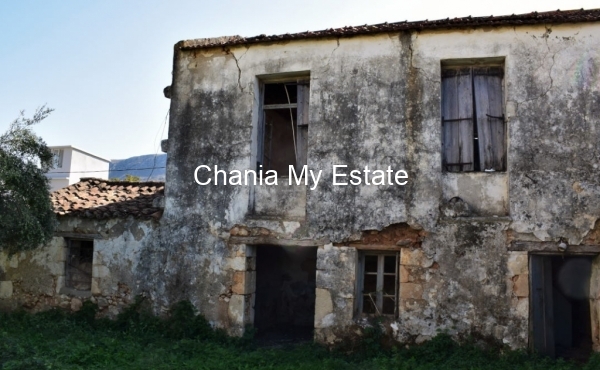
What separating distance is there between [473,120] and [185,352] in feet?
20.2

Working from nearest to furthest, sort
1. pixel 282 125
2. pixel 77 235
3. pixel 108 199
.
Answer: pixel 77 235 < pixel 282 125 < pixel 108 199

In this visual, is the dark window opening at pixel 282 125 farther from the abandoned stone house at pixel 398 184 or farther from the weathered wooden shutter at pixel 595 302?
the weathered wooden shutter at pixel 595 302

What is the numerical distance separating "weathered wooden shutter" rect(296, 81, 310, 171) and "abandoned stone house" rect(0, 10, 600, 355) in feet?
0.09

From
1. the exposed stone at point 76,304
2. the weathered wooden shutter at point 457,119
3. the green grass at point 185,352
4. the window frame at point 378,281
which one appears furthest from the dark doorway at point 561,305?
the exposed stone at point 76,304

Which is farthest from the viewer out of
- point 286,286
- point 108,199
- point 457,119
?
point 286,286

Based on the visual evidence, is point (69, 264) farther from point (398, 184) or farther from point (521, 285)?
point (521, 285)

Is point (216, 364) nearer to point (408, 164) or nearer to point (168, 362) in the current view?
point (168, 362)

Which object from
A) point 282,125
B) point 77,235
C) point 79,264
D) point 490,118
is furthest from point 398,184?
point 79,264

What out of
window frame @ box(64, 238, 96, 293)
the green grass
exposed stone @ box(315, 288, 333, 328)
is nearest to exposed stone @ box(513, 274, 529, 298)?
the green grass

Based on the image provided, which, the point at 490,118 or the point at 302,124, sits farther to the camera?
the point at 302,124

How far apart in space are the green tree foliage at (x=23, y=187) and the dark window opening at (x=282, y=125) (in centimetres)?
387

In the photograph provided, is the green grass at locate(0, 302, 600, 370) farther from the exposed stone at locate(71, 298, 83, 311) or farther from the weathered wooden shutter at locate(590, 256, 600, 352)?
the weathered wooden shutter at locate(590, 256, 600, 352)

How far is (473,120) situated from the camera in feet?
28.3

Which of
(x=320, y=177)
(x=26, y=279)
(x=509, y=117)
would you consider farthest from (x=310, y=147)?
(x=26, y=279)
